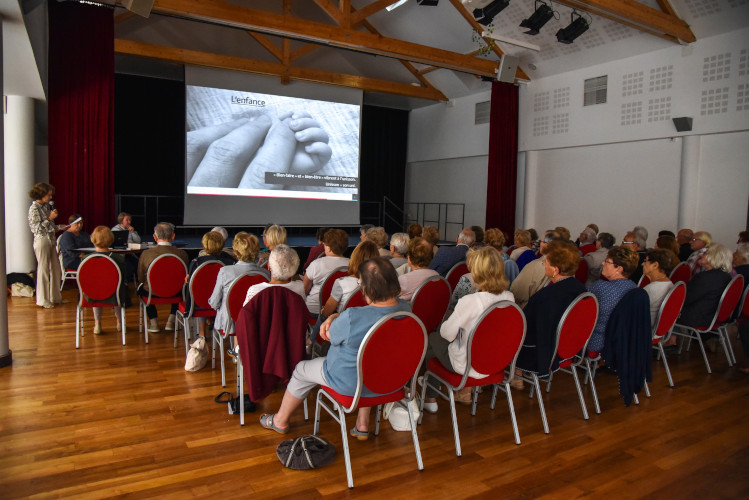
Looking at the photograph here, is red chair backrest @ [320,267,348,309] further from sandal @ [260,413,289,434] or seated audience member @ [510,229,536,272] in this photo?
seated audience member @ [510,229,536,272]

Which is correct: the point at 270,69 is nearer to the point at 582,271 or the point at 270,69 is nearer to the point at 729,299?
the point at 582,271

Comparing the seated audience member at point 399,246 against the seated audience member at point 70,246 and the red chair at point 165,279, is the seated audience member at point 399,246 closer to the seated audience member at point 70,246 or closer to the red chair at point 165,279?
the red chair at point 165,279

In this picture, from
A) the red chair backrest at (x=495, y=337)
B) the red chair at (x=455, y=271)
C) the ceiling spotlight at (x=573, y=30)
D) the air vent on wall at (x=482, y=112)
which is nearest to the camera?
the red chair backrest at (x=495, y=337)

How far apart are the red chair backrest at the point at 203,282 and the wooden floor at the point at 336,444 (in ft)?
1.94

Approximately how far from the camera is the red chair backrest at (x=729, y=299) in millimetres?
4434

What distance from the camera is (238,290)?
3.61 meters

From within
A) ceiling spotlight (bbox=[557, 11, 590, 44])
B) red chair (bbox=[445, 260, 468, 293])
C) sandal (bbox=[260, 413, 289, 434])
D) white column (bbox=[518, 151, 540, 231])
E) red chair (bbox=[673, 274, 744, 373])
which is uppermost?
ceiling spotlight (bbox=[557, 11, 590, 44])

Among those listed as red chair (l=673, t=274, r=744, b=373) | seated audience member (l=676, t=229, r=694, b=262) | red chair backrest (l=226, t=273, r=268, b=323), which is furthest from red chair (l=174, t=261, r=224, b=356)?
seated audience member (l=676, t=229, r=694, b=262)

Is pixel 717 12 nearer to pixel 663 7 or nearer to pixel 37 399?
pixel 663 7

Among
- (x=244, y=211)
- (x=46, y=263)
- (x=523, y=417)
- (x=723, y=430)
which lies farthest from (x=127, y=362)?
(x=244, y=211)

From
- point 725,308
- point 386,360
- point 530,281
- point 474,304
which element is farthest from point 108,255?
point 725,308

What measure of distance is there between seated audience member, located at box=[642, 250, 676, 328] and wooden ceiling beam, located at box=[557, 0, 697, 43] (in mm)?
4205

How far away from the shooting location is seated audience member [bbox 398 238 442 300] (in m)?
3.76

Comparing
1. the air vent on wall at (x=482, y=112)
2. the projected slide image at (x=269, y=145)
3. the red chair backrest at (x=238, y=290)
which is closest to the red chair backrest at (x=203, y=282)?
the red chair backrest at (x=238, y=290)
